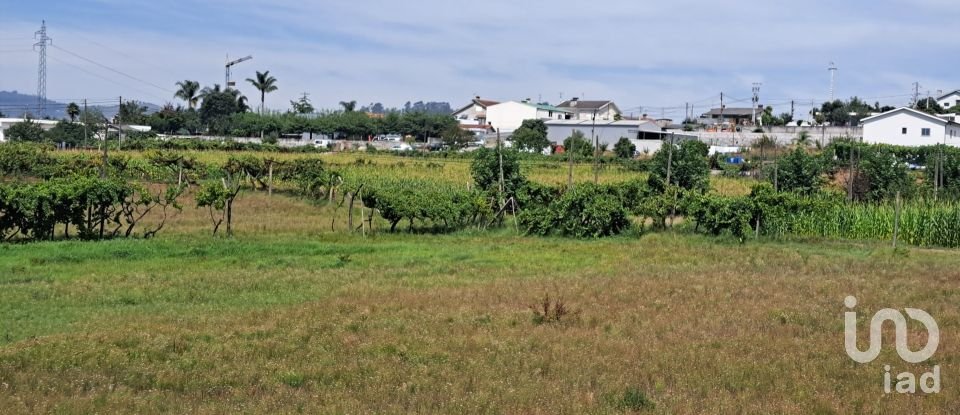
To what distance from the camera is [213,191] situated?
24656 millimetres

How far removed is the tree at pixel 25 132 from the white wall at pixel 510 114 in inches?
2162

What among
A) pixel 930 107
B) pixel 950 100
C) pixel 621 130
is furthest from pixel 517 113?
pixel 950 100

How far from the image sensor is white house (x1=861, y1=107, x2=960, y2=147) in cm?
6575

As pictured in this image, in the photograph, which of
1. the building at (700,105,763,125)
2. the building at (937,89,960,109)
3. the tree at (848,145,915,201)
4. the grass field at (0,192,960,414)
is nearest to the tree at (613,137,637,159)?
the tree at (848,145,915,201)

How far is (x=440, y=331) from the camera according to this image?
500 inches

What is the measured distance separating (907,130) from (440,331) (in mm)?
64678

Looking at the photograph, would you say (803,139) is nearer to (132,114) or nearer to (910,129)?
(910,129)

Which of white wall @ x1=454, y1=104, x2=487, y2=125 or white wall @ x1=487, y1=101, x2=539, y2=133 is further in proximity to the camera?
white wall @ x1=454, y1=104, x2=487, y2=125

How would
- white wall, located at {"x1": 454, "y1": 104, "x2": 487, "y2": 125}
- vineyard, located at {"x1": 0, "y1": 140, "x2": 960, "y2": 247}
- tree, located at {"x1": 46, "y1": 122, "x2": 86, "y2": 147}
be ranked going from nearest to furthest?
vineyard, located at {"x1": 0, "y1": 140, "x2": 960, "y2": 247} < tree, located at {"x1": 46, "y1": 122, "x2": 86, "y2": 147} < white wall, located at {"x1": 454, "y1": 104, "x2": 487, "y2": 125}

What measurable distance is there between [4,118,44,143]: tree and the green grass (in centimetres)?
6421

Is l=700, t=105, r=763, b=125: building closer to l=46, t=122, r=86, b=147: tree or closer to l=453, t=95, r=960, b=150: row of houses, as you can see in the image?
l=453, t=95, r=960, b=150: row of houses

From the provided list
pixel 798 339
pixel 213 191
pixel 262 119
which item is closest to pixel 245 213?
pixel 213 191

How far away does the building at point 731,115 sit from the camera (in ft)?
382

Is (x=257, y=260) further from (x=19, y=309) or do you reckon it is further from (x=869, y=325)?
(x=869, y=325)
